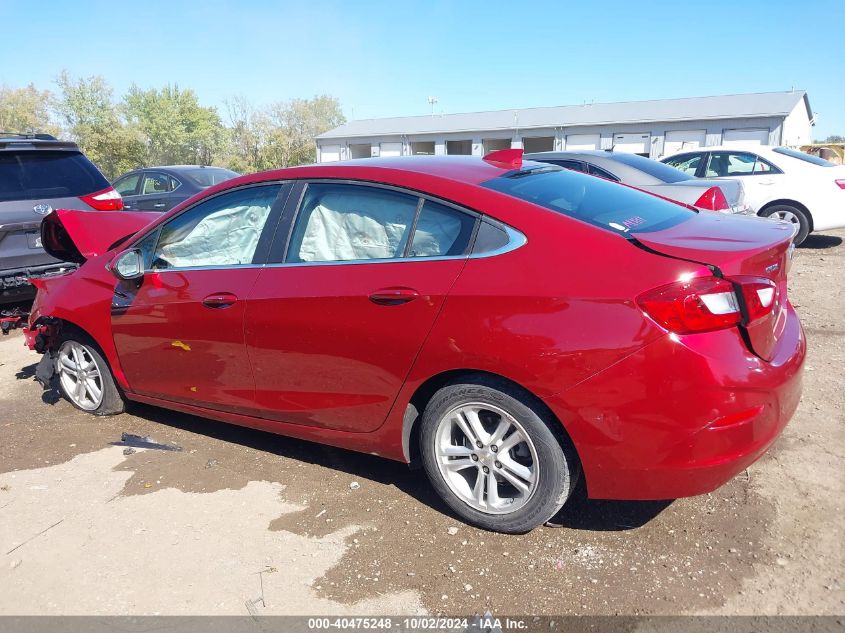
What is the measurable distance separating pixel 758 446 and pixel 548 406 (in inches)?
32.6

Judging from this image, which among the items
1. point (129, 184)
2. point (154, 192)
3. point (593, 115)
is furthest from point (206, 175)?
point (593, 115)

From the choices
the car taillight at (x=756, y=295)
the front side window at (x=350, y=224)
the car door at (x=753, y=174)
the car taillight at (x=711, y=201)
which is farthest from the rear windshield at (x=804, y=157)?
the front side window at (x=350, y=224)

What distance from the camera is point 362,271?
3180mm

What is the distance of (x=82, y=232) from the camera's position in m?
4.87

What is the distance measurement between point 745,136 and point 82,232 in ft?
116

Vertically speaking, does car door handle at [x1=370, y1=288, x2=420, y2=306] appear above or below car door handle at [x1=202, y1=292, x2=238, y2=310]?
above

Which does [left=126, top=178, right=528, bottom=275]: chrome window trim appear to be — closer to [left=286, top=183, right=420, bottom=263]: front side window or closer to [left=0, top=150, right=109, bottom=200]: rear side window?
[left=286, top=183, right=420, bottom=263]: front side window

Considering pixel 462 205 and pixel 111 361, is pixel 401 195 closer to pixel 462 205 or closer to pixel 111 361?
pixel 462 205

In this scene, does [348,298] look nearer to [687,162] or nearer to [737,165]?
[737,165]

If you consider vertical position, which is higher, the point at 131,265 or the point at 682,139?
the point at 131,265

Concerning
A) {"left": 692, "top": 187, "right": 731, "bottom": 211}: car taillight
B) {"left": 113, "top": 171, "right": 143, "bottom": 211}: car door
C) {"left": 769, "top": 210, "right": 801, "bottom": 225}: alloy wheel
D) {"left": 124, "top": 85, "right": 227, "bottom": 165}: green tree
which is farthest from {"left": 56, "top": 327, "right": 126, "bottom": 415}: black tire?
{"left": 124, "top": 85, "right": 227, "bottom": 165}: green tree

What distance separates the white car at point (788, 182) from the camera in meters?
9.80

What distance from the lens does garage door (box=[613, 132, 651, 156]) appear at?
35.9 meters

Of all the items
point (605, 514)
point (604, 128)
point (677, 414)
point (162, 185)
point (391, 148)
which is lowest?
point (391, 148)
